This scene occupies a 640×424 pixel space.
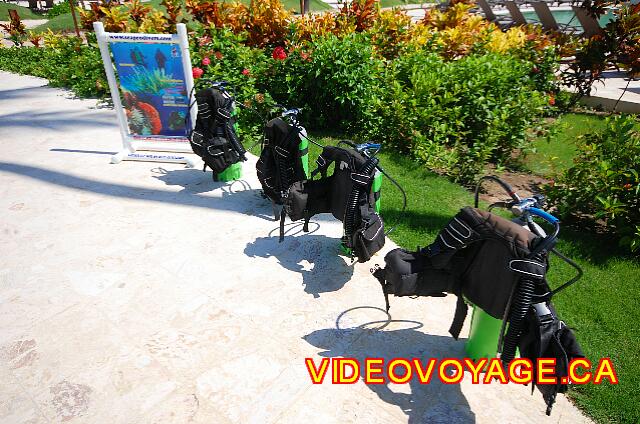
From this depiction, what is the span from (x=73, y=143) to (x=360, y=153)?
5834 millimetres

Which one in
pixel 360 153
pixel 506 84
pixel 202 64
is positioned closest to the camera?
pixel 360 153

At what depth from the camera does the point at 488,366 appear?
9.71ft

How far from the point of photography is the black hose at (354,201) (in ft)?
11.1

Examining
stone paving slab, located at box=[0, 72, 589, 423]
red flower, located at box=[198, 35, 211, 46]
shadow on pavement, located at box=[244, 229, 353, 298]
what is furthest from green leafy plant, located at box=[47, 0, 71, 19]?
shadow on pavement, located at box=[244, 229, 353, 298]

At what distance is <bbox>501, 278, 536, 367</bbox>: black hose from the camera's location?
2166mm

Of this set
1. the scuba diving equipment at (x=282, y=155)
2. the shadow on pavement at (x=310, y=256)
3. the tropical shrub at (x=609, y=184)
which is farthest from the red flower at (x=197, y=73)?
the tropical shrub at (x=609, y=184)

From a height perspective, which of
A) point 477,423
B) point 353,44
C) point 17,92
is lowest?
point 477,423

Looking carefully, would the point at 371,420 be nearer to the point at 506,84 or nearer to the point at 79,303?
the point at 79,303

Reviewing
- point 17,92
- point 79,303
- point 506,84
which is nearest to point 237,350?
point 79,303

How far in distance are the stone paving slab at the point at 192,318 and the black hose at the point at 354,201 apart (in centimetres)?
65

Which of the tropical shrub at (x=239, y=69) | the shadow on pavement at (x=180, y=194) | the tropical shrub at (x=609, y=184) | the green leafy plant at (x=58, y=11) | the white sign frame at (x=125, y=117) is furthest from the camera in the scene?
the green leafy plant at (x=58, y=11)

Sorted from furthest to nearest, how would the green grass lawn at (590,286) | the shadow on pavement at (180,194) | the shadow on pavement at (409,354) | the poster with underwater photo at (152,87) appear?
the poster with underwater photo at (152,87) < the shadow on pavement at (180,194) < the green grass lawn at (590,286) < the shadow on pavement at (409,354)

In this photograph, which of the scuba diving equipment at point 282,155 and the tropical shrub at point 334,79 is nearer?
the scuba diving equipment at point 282,155

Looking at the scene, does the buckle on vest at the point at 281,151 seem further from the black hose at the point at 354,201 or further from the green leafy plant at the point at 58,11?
the green leafy plant at the point at 58,11
